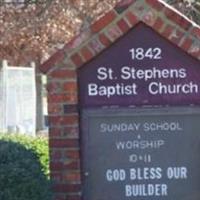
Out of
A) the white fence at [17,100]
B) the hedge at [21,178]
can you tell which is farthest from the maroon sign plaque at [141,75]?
the white fence at [17,100]

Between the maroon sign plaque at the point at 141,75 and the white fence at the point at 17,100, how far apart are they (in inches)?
408

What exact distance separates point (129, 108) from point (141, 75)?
1.02ft

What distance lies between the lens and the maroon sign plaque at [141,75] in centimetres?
766

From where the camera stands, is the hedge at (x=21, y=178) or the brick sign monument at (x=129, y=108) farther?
the brick sign monument at (x=129, y=108)

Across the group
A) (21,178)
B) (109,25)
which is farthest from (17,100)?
(21,178)

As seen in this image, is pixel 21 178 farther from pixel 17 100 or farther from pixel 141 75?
pixel 17 100

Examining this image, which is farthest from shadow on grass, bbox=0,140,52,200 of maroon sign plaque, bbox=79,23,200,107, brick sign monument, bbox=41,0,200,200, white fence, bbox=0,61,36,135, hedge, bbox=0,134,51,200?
white fence, bbox=0,61,36,135

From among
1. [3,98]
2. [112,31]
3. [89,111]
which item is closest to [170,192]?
[89,111]

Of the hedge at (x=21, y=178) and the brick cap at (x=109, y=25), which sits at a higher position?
the brick cap at (x=109, y=25)

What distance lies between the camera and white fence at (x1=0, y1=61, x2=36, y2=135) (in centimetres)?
1881

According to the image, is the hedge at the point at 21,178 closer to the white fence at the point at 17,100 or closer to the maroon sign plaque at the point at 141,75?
the maroon sign plaque at the point at 141,75

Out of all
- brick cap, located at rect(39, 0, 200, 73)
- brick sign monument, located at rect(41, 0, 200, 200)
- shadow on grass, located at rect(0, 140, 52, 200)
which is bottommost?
shadow on grass, located at rect(0, 140, 52, 200)

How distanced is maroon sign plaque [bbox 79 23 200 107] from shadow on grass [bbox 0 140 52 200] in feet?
2.73

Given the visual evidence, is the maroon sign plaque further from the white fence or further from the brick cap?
the white fence
